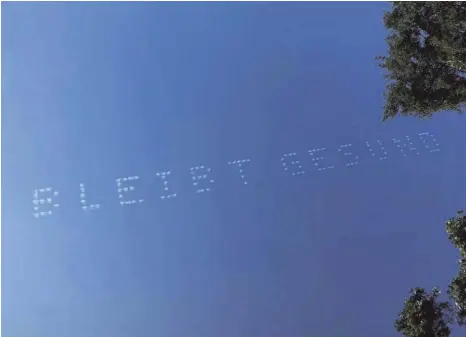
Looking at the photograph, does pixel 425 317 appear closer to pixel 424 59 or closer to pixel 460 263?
pixel 460 263

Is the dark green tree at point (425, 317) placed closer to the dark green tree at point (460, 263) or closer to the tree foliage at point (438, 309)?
the tree foliage at point (438, 309)

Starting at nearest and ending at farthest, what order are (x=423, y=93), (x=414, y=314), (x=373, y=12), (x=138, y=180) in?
(x=414, y=314) → (x=423, y=93) → (x=138, y=180) → (x=373, y=12)

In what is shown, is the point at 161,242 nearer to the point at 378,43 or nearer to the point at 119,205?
the point at 119,205

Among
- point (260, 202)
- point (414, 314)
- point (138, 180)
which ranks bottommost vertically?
point (414, 314)

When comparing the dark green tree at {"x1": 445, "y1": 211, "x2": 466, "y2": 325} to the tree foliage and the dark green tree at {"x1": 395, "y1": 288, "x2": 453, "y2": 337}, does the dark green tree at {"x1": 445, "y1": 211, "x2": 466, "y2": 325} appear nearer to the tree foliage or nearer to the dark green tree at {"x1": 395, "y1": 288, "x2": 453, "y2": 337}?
the tree foliage

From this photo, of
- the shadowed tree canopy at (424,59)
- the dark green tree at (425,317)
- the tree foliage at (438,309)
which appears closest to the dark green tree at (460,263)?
the tree foliage at (438,309)

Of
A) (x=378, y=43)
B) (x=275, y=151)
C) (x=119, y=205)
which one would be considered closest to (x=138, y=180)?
(x=119, y=205)

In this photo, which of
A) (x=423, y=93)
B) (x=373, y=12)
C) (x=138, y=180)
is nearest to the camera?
(x=423, y=93)

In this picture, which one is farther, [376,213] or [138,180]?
[376,213]

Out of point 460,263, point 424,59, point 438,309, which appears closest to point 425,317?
point 438,309
